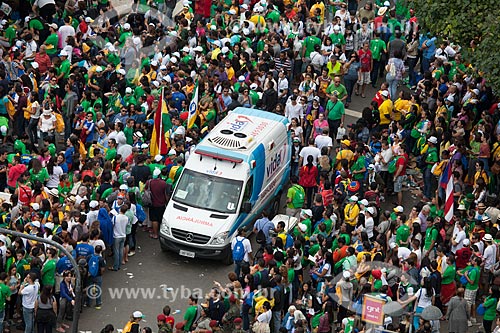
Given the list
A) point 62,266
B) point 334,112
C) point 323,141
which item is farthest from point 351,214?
point 62,266

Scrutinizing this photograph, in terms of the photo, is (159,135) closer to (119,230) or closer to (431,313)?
(119,230)

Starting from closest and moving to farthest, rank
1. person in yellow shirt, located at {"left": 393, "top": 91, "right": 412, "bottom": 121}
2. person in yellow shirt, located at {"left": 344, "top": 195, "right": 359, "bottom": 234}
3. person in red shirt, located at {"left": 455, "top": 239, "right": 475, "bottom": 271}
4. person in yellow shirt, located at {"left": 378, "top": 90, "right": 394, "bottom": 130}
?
person in red shirt, located at {"left": 455, "top": 239, "right": 475, "bottom": 271}, person in yellow shirt, located at {"left": 344, "top": 195, "right": 359, "bottom": 234}, person in yellow shirt, located at {"left": 378, "top": 90, "right": 394, "bottom": 130}, person in yellow shirt, located at {"left": 393, "top": 91, "right": 412, "bottom": 121}

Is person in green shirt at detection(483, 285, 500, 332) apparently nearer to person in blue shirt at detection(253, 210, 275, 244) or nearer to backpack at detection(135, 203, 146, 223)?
person in blue shirt at detection(253, 210, 275, 244)

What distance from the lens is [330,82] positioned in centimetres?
3422

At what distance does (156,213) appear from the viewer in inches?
1172

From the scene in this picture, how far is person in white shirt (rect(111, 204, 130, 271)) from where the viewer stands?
28.2 meters

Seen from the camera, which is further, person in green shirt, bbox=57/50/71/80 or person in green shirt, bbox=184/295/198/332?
person in green shirt, bbox=57/50/71/80

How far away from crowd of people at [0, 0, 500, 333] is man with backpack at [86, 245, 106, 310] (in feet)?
0.16

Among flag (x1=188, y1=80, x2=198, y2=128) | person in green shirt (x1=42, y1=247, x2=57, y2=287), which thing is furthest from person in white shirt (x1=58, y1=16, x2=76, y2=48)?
person in green shirt (x1=42, y1=247, x2=57, y2=287)

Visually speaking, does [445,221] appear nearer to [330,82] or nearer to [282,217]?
[282,217]

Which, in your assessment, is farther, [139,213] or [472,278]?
[139,213]

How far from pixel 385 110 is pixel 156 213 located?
679cm

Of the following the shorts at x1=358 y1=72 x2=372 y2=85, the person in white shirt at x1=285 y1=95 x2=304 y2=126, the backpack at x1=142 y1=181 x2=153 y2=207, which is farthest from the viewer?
the shorts at x1=358 y1=72 x2=372 y2=85

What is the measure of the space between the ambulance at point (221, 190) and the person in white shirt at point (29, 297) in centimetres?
413
